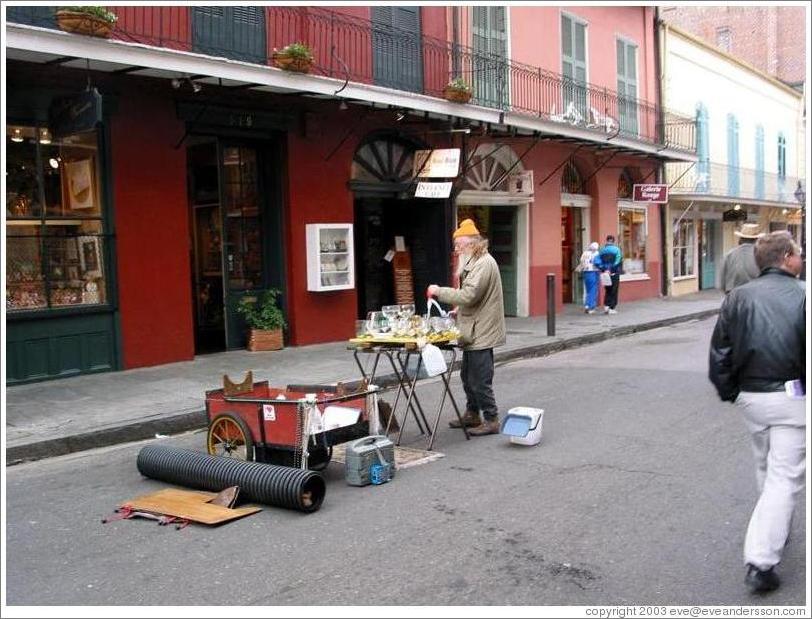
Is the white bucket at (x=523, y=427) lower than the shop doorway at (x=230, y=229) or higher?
lower

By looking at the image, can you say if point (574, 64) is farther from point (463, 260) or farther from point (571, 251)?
point (463, 260)

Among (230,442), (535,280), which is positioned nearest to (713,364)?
(230,442)

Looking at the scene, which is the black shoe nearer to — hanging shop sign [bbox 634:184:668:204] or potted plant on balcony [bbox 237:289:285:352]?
potted plant on balcony [bbox 237:289:285:352]

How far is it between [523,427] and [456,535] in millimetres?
2137

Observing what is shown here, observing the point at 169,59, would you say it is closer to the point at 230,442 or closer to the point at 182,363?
the point at 182,363

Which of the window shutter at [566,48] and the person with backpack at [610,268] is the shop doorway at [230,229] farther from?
the window shutter at [566,48]

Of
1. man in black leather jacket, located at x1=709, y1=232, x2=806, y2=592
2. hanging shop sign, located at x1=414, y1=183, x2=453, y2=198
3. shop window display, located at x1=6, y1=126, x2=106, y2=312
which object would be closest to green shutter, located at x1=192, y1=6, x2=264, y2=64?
shop window display, located at x1=6, y1=126, x2=106, y2=312

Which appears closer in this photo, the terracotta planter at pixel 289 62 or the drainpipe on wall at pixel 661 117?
the terracotta planter at pixel 289 62

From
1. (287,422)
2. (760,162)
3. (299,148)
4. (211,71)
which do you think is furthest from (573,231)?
(287,422)

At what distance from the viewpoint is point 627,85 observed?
21656 millimetres

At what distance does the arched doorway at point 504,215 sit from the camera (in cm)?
1683

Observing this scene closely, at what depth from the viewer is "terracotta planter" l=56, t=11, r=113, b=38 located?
8688 mm

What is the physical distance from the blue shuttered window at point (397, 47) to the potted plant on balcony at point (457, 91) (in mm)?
653

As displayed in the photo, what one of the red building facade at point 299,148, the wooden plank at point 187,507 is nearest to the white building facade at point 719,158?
the red building facade at point 299,148
